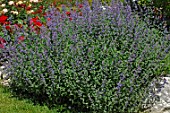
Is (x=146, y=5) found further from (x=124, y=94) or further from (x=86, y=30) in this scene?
(x=124, y=94)

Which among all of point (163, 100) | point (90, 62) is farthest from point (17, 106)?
point (163, 100)

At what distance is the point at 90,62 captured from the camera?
15.6 ft

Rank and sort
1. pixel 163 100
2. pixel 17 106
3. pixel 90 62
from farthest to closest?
pixel 17 106 < pixel 163 100 < pixel 90 62

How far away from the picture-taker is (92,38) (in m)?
5.34

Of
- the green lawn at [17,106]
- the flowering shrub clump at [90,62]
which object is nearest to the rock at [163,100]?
the flowering shrub clump at [90,62]

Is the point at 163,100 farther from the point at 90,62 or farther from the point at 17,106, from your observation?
the point at 17,106

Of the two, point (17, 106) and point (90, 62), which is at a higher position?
point (90, 62)

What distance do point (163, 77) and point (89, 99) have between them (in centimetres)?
108

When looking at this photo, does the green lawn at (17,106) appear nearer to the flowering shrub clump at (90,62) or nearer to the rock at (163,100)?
the flowering shrub clump at (90,62)

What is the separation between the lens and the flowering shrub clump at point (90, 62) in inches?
185

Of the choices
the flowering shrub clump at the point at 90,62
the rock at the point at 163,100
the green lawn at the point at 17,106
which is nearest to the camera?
the flowering shrub clump at the point at 90,62

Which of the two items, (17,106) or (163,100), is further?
(17,106)

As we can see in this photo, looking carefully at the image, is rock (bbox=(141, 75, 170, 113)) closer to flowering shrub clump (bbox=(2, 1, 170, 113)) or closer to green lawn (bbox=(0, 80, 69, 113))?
flowering shrub clump (bbox=(2, 1, 170, 113))

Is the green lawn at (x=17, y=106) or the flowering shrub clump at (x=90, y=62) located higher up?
the flowering shrub clump at (x=90, y=62)
